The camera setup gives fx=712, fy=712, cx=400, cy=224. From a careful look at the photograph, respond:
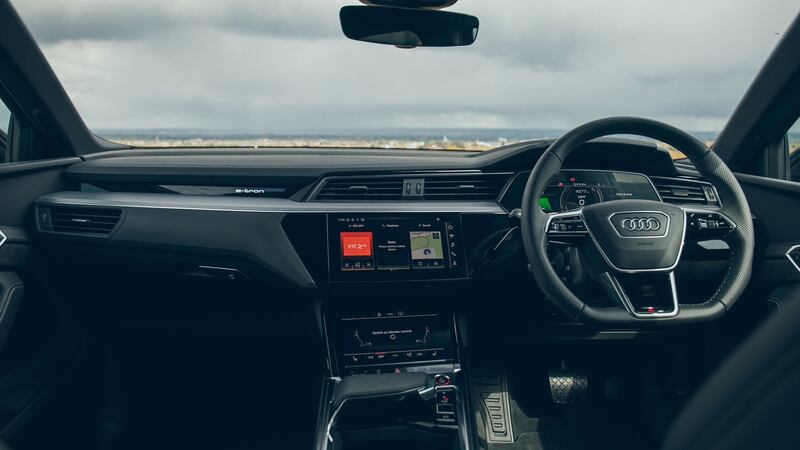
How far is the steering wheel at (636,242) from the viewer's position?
2.45 m

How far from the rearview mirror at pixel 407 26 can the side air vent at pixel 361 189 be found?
2.03ft

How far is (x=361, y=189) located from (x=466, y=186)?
0.48 metres

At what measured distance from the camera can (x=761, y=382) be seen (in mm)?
866

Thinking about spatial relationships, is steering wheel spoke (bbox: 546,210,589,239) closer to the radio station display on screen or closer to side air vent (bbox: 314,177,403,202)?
the radio station display on screen

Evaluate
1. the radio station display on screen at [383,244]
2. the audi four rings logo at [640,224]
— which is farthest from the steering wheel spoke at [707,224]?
the radio station display on screen at [383,244]

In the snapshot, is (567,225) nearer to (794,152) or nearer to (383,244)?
(383,244)

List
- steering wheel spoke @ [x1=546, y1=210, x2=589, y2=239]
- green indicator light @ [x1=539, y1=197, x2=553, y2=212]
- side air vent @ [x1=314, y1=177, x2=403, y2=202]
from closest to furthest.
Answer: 1. steering wheel spoke @ [x1=546, y1=210, x2=589, y2=239]
2. green indicator light @ [x1=539, y1=197, x2=553, y2=212]
3. side air vent @ [x1=314, y1=177, x2=403, y2=202]

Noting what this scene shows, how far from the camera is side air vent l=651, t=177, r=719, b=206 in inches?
128

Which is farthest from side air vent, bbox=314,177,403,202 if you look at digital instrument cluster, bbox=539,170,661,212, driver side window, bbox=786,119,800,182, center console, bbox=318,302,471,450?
driver side window, bbox=786,119,800,182


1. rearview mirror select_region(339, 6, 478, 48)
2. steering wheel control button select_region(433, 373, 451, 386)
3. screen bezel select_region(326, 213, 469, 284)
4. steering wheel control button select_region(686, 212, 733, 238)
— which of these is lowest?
steering wheel control button select_region(433, 373, 451, 386)

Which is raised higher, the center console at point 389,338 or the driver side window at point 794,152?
the driver side window at point 794,152

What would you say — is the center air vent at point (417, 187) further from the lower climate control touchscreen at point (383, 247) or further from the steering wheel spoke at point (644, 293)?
the steering wheel spoke at point (644, 293)

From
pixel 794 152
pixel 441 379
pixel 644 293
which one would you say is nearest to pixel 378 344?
pixel 441 379

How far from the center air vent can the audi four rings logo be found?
0.81 meters
